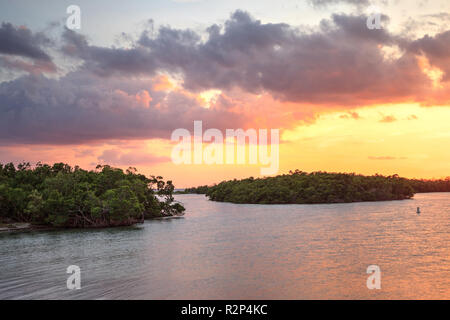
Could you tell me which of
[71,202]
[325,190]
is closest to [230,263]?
[71,202]

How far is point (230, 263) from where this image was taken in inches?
1234

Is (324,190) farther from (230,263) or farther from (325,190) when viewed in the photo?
(230,263)

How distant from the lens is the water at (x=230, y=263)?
22.9 meters

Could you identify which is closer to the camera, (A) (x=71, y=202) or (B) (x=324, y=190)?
(A) (x=71, y=202)

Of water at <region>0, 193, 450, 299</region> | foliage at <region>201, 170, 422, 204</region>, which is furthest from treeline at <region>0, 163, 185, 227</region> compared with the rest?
foliage at <region>201, 170, 422, 204</region>

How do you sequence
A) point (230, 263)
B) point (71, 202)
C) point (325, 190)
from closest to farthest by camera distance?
1. point (230, 263)
2. point (71, 202)
3. point (325, 190)

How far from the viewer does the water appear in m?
22.9

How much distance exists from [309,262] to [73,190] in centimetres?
4416

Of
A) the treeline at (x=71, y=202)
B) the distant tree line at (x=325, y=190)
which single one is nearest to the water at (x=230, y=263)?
the treeline at (x=71, y=202)

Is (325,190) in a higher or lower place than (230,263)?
higher

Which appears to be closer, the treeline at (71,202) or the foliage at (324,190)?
the treeline at (71,202)

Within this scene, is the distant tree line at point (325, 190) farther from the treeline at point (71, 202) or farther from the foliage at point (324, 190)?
the treeline at point (71, 202)

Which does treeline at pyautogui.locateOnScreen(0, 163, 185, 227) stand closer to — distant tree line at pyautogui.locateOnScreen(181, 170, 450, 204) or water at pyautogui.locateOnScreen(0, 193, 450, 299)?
water at pyautogui.locateOnScreen(0, 193, 450, 299)
